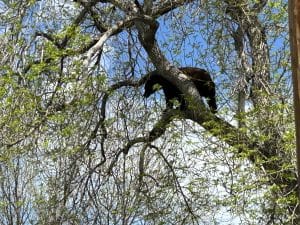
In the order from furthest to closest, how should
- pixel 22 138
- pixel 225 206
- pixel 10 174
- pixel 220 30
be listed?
pixel 10 174
pixel 220 30
pixel 225 206
pixel 22 138

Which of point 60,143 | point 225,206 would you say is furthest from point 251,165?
point 60,143

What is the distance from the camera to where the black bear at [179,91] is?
7.33m

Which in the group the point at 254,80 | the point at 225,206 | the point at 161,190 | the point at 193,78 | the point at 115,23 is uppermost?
the point at 115,23

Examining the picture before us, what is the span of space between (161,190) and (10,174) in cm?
397

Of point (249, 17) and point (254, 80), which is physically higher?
point (249, 17)

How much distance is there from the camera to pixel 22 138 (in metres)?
5.65

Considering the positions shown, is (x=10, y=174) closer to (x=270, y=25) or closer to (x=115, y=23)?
(x=115, y=23)

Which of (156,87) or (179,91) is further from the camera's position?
(179,91)

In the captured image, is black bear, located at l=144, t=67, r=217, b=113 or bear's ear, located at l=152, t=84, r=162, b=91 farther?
black bear, located at l=144, t=67, r=217, b=113

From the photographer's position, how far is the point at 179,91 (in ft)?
24.7

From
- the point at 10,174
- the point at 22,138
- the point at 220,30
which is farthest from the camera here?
the point at 10,174

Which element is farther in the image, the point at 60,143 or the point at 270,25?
the point at 270,25

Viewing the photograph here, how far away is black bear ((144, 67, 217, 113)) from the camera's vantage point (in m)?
7.33

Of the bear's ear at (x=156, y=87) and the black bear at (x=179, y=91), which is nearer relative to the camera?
the bear's ear at (x=156, y=87)
